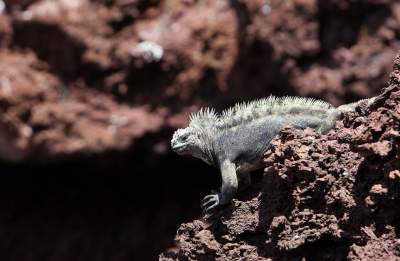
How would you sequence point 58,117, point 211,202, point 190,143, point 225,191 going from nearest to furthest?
point 225,191, point 211,202, point 190,143, point 58,117

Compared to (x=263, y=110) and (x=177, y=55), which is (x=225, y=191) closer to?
(x=263, y=110)

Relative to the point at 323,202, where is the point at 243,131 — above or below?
above

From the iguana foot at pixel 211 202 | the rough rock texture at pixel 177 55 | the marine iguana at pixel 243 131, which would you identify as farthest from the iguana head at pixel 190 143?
the rough rock texture at pixel 177 55

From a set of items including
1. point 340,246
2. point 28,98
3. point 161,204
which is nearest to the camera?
point 340,246

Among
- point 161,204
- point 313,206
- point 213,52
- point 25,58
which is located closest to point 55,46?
point 25,58

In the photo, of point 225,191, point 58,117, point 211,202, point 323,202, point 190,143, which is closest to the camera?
point 323,202

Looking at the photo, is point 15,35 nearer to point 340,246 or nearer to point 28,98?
point 28,98

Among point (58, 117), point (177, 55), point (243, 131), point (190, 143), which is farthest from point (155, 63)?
point (243, 131)
